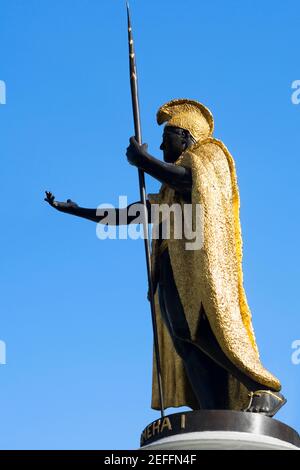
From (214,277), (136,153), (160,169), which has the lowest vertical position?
(214,277)

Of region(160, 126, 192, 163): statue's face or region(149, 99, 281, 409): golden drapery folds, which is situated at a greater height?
region(160, 126, 192, 163): statue's face

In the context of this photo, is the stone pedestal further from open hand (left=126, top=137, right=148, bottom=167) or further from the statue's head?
the statue's head

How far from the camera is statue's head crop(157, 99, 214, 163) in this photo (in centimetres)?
1403

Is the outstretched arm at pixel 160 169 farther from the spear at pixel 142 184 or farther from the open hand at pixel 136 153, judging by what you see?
the spear at pixel 142 184

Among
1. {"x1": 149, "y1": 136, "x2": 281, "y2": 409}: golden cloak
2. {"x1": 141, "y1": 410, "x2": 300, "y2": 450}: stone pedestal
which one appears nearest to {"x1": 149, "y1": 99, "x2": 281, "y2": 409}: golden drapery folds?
{"x1": 149, "y1": 136, "x2": 281, "y2": 409}: golden cloak

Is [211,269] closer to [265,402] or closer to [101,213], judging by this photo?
[265,402]

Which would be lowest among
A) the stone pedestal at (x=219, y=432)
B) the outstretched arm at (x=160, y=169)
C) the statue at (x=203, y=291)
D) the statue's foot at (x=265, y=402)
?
the stone pedestal at (x=219, y=432)

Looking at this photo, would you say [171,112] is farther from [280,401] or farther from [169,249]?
[280,401]

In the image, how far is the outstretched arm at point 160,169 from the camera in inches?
523

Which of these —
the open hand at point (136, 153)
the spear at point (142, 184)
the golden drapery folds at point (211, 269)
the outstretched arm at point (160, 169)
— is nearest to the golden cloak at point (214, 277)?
the golden drapery folds at point (211, 269)

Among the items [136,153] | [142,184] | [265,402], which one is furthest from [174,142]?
[265,402]

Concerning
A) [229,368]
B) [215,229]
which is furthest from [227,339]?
[215,229]

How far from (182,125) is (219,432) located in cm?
349

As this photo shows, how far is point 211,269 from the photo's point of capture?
12938 millimetres
